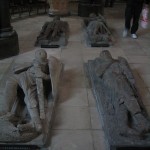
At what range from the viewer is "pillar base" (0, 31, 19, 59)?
4363 millimetres

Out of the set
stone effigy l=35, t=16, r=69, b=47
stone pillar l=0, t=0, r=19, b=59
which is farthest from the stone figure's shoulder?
→ stone effigy l=35, t=16, r=69, b=47

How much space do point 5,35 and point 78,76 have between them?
148 centimetres

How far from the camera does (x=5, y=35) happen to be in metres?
4.39

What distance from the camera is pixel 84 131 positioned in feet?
8.80

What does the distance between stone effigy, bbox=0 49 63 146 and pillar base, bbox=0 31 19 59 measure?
1.25 m

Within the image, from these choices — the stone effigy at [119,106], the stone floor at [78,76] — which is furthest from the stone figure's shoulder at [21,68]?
the stone effigy at [119,106]

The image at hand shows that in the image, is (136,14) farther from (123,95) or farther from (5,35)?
(123,95)

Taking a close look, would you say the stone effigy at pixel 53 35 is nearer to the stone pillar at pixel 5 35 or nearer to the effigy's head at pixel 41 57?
the stone pillar at pixel 5 35

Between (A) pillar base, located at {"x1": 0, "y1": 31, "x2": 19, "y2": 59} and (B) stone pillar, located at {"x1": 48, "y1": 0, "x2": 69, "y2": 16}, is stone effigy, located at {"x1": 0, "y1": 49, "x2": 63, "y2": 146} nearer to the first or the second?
(A) pillar base, located at {"x1": 0, "y1": 31, "x2": 19, "y2": 59}

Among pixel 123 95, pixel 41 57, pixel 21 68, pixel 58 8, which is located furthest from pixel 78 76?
pixel 58 8

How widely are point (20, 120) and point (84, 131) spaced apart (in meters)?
0.64

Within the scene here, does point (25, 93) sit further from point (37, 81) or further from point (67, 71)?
point (67, 71)

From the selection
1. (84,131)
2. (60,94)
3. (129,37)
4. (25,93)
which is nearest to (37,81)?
(25,93)

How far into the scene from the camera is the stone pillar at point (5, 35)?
172 inches
